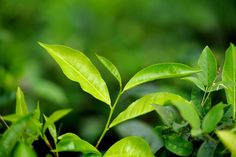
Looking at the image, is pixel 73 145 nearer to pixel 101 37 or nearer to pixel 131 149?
pixel 131 149

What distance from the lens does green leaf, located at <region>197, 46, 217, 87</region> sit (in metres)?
0.78

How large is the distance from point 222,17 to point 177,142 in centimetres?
248

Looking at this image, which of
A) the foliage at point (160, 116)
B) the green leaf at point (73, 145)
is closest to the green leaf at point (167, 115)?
the foliage at point (160, 116)

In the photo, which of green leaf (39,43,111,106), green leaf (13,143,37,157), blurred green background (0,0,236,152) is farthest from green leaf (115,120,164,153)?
blurred green background (0,0,236,152)

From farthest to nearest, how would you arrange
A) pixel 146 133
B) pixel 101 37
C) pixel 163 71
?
1. pixel 101 37
2. pixel 146 133
3. pixel 163 71

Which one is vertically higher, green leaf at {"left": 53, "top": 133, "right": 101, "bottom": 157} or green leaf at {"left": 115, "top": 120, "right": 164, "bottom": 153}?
green leaf at {"left": 53, "top": 133, "right": 101, "bottom": 157}

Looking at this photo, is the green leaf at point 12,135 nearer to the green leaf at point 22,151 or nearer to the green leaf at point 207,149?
the green leaf at point 22,151

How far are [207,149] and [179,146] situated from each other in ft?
0.15

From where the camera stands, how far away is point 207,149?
688 mm

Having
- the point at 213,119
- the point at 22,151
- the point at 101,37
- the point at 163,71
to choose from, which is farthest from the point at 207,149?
the point at 101,37

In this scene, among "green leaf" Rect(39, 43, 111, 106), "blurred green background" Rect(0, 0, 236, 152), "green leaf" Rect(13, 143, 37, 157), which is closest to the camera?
"green leaf" Rect(13, 143, 37, 157)

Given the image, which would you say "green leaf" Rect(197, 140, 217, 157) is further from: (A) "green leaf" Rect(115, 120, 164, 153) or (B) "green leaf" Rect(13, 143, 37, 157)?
(B) "green leaf" Rect(13, 143, 37, 157)

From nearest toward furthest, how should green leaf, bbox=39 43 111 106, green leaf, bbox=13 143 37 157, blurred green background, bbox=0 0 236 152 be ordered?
1. green leaf, bbox=13 143 37 157
2. green leaf, bbox=39 43 111 106
3. blurred green background, bbox=0 0 236 152

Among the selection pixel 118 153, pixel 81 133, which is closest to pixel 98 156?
pixel 118 153
